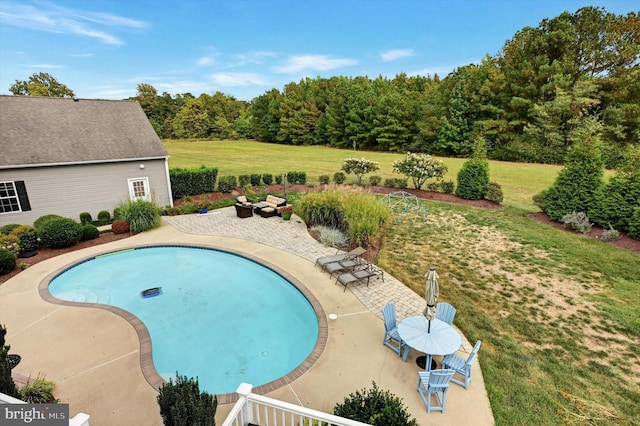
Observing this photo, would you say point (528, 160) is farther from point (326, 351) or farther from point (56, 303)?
point (56, 303)

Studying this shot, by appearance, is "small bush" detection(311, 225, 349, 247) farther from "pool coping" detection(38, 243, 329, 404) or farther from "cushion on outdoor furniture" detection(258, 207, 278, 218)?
"cushion on outdoor furniture" detection(258, 207, 278, 218)

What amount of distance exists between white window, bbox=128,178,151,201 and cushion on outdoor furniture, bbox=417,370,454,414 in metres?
14.4

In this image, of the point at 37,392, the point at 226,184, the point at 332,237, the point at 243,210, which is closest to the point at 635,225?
the point at 332,237

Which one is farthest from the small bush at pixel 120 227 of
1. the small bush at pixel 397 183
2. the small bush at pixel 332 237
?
the small bush at pixel 397 183

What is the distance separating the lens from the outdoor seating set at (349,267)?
26.8ft

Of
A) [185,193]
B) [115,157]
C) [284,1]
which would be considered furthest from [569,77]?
[115,157]

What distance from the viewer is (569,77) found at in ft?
97.4

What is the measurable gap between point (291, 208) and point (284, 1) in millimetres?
14351

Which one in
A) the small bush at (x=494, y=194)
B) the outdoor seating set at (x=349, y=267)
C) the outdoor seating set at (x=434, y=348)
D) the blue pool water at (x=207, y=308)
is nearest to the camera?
the outdoor seating set at (x=434, y=348)

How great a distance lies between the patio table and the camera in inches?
199

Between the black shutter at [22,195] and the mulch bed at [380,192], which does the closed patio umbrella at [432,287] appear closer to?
the mulch bed at [380,192]

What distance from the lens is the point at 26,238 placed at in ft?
33.8

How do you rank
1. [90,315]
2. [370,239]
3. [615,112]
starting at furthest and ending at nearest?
[615,112], [370,239], [90,315]

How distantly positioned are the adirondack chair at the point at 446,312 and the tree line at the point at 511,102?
78.7ft
